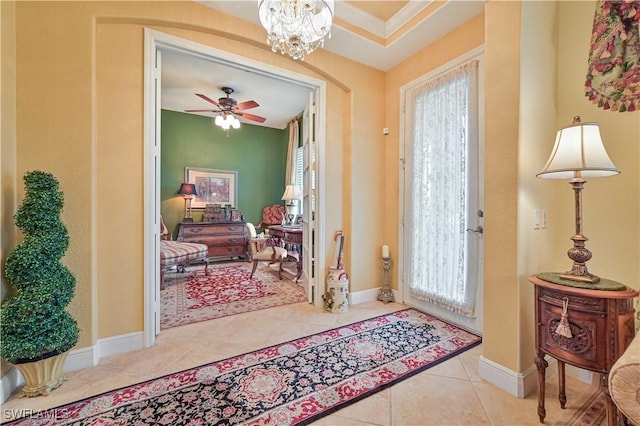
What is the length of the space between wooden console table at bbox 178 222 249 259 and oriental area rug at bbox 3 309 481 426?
361 centimetres

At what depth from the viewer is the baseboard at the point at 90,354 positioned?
63.0 inches

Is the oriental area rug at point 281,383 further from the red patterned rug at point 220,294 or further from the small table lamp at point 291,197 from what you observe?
the small table lamp at point 291,197

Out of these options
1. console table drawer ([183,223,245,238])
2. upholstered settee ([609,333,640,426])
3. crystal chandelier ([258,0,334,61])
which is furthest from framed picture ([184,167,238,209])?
upholstered settee ([609,333,640,426])

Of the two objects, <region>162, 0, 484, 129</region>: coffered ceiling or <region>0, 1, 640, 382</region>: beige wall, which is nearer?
<region>0, 1, 640, 382</region>: beige wall

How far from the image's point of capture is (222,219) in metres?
5.62

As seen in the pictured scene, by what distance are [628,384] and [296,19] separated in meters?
2.41

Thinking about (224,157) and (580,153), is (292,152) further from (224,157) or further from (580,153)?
(580,153)

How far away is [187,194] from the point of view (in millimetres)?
5324

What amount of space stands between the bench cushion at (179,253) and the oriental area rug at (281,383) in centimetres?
227

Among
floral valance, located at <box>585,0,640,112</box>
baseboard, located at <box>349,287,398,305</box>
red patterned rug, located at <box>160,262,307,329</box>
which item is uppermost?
floral valance, located at <box>585,0,640,112</box>

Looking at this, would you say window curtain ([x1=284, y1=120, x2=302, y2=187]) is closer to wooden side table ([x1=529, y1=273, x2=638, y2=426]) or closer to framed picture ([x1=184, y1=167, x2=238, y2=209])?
framed picture ([x1=184, y1=167, x2=238, y2=209])

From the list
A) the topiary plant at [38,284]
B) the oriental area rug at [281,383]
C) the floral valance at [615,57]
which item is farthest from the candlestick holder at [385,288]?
the topiary plant at [38,284]

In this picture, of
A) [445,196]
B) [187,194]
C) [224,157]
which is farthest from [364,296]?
[224,157]

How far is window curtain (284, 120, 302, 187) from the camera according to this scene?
19.4 feet
